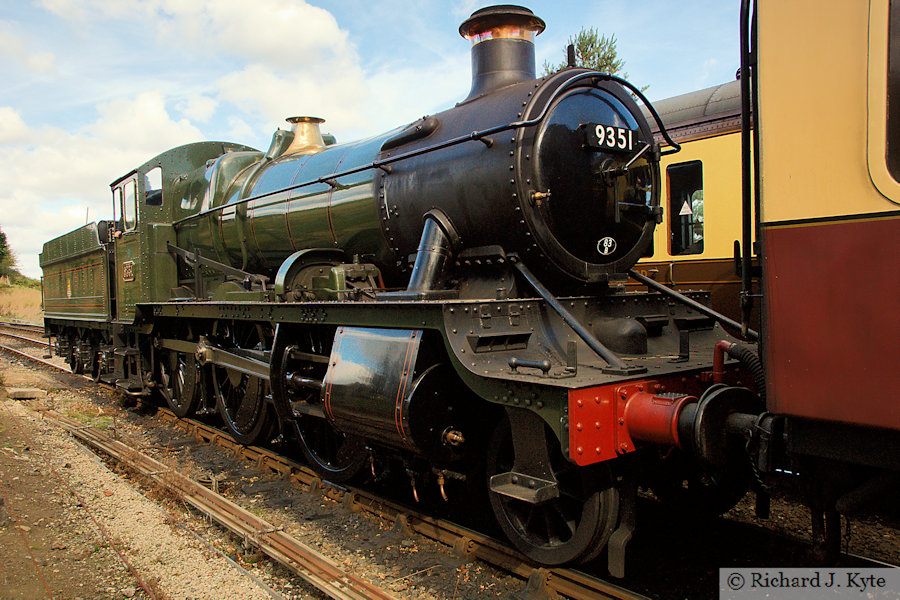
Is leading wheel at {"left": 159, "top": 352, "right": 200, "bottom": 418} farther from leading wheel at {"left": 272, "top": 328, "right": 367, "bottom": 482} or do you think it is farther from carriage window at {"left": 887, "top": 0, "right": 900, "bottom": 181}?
carriage window at {"left": 887, "top": 0, "right": 900, "bottom": 181}

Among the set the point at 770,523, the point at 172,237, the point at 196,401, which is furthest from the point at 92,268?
the point at 770,523

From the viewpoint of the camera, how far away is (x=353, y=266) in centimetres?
528

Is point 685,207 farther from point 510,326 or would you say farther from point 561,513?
point 561,513

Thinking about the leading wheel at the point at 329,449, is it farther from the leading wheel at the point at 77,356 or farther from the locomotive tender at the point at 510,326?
the leading wheel at the point at 77,356

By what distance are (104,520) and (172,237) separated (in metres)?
4.41

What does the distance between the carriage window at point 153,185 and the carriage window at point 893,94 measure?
8.35 m

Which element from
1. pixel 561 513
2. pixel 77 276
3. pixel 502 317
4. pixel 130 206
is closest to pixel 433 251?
pixel 502 317

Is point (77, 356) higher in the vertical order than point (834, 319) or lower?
lower

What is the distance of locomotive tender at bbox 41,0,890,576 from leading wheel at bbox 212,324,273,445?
2.0 inches

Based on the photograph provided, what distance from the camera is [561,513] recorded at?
364cm

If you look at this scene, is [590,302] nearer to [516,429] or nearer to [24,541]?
[516,429]

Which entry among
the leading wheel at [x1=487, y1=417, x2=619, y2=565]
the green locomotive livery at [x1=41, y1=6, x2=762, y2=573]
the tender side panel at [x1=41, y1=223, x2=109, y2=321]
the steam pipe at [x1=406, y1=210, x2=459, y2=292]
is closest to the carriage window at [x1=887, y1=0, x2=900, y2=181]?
the green locomotive livery at [x1=41, y1=6, x2=762, y2=573]

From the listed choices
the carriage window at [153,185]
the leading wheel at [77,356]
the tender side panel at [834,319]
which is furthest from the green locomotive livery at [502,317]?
the leading wheel at [77,356]

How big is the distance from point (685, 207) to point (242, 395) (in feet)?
17.5
